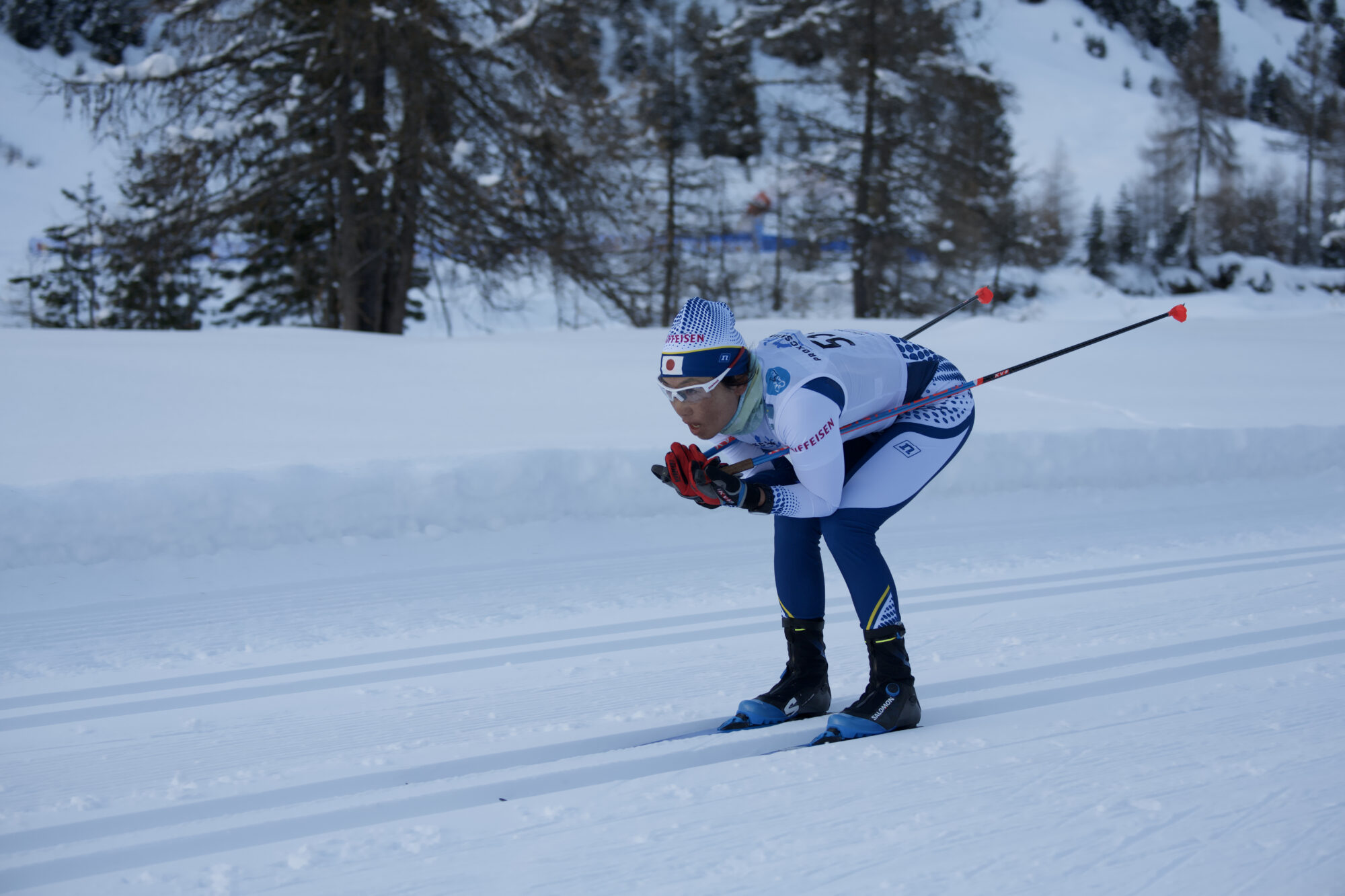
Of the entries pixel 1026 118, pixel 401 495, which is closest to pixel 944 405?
pixel 401 495

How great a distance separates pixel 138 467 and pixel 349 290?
26.3ft

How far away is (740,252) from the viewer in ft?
91.0

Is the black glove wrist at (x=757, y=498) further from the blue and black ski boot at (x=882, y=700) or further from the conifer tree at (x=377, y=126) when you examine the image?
the conifer tree at (x=377, y=126)

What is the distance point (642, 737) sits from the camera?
297 centimetres

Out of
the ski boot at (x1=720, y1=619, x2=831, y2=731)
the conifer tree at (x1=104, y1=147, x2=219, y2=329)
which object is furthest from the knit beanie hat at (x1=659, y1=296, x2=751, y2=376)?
the conifer tree at (x1=104, y1=147, x2=219, y2=329)

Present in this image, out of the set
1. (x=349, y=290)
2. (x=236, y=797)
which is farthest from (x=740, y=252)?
(x=236, y=797)

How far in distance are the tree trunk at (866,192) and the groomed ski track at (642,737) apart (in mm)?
13678

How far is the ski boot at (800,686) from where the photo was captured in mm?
3100

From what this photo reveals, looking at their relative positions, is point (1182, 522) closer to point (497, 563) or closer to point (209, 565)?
point (497, 563)

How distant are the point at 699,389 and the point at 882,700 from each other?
112cm

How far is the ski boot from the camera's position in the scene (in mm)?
3100

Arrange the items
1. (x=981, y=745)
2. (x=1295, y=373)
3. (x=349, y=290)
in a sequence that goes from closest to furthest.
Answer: (x=981, y=745)
(x=1295, y=373)
(x=349, y=290)

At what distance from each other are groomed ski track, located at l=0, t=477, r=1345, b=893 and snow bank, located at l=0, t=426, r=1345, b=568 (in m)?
0.28

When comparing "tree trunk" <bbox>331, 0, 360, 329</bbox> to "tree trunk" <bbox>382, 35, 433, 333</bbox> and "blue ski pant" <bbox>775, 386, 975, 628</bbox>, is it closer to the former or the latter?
"tree trunk" <bbox>382, 35, 433, 333</bbox>
